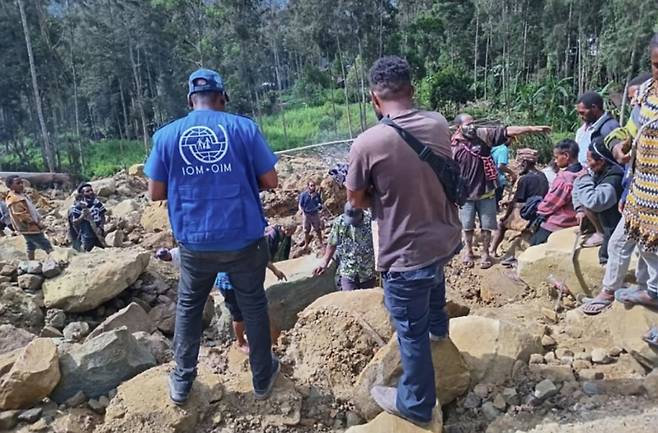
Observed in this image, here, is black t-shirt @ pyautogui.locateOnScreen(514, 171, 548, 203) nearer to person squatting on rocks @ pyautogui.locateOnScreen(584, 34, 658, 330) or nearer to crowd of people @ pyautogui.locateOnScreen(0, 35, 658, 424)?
crowd of people @ pyautogui.locateOnScreen(0, 35, 658, 424)

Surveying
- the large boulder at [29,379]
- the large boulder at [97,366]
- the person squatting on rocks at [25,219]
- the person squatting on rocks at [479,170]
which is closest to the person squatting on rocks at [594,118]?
the person squatting on rocks at [479,170]

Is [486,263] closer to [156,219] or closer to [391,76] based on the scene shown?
[391,76]

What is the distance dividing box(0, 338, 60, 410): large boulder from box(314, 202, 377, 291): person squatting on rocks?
6.27 feet

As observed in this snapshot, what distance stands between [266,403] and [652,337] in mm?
1909

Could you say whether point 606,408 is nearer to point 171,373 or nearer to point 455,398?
point 455,398

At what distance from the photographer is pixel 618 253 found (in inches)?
123

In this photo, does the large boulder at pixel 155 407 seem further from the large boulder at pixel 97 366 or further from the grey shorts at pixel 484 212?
the grey shorts at pixel 484 212

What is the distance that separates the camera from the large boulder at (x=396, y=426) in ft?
7.68

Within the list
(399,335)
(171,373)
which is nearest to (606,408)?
(399,335)

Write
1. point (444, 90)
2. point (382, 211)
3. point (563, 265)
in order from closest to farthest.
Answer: point (382, 211) → point (563, 265) → point (444, 90)

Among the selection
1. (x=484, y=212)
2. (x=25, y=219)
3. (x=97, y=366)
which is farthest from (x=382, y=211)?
(x=25, y=219)

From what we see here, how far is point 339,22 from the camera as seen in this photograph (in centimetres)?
3122

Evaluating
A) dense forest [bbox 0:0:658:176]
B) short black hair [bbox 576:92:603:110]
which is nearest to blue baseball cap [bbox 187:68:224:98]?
short black hair [bbox 576:92:603:110]

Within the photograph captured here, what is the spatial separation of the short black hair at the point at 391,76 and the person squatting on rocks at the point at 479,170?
2.85m
